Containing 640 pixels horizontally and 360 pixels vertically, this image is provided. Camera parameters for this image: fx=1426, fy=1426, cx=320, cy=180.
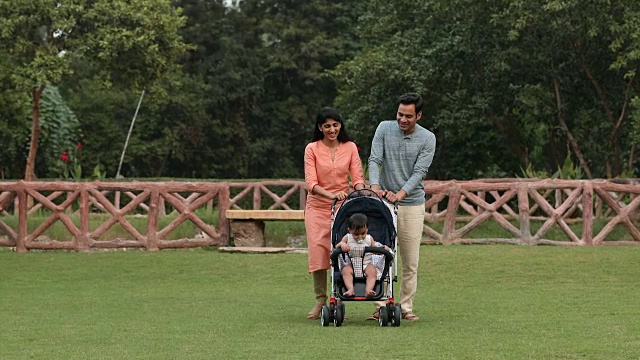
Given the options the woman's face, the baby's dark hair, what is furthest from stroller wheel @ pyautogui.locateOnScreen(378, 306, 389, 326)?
the woman's face

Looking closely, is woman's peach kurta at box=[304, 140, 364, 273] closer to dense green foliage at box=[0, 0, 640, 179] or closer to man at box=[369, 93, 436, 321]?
man at box=[369, 93, 436, 321]

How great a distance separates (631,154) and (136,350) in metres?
26.4

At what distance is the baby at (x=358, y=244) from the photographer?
11531mm

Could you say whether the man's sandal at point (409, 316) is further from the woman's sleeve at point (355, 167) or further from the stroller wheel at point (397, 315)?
the woman's sleeve at point (355, 167)

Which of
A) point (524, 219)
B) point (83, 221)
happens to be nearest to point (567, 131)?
point (524, 219)

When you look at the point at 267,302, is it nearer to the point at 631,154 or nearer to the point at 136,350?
the point at 136,350

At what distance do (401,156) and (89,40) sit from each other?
2390cm

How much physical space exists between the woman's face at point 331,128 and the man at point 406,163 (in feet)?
1.08

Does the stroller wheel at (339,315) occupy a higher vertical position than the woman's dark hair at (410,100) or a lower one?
lower

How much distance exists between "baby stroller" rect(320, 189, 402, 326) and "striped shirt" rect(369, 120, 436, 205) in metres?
0.23

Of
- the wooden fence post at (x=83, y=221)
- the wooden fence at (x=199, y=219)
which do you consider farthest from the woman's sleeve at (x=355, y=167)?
the wooden fence post at (x=83, y=221)

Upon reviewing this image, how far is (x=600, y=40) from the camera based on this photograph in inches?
1309

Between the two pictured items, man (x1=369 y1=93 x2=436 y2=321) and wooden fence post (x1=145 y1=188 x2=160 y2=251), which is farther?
wooden fence post (x1=145 y1=188 x2=160 y2=251)

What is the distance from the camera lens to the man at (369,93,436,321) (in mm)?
11805
